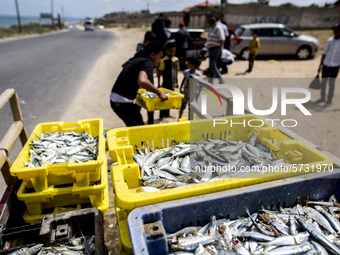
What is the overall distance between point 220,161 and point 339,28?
649 centimetres

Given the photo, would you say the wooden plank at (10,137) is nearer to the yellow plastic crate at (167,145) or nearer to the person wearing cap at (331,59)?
the yellow plastic crate at (167,145)

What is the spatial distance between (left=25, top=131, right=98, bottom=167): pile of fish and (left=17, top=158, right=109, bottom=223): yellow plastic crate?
0.35 m

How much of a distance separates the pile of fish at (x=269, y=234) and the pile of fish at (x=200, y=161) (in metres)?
0.44

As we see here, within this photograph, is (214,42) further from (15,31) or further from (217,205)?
(15,31)

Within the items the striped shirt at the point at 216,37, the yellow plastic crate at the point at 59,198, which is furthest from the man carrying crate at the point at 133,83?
the striped shirt at the point at 216,37

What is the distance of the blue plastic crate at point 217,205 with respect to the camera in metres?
1.52

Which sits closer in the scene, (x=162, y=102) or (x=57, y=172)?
(x=57, y=172)

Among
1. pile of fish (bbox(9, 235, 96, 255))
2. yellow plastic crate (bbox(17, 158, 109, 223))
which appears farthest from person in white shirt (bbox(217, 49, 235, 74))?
pile of fish (bbox(9, 235, 96, 255))

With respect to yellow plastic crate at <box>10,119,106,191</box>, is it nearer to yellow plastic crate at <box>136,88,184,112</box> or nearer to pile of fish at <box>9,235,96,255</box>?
pile of fish at <box>9,235,96,255</box>

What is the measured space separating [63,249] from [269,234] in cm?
166

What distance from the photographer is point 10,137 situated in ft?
10.3

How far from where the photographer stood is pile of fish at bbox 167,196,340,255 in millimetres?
1726

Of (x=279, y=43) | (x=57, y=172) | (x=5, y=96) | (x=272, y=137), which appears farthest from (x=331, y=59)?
(x=279, y=43)

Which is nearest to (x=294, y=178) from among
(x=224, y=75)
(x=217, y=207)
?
(x=217, y=207)
